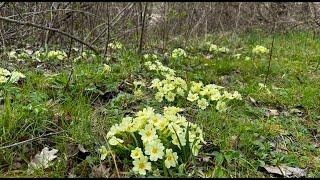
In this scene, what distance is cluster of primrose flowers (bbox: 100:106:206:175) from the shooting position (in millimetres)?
2281

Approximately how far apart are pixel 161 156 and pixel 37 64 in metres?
3.01

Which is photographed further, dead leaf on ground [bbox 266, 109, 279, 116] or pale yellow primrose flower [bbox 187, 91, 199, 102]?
dead leaf on ground [bbox 266, 109, 279, 116]

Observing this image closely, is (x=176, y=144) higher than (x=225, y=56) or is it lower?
higher

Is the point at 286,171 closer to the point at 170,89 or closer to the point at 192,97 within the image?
the point at 192,97

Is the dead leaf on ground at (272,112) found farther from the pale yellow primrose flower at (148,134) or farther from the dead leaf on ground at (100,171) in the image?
the dead leaf on ground at (100,171)

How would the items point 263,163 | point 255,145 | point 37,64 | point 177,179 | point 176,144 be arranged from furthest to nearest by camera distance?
point 37,64 → point 255,145 → point 263,163 → point 176,144 → point 177,179

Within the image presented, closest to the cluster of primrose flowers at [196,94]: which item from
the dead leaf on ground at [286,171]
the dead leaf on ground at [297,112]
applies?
the dead leaf on ground at [297,112]

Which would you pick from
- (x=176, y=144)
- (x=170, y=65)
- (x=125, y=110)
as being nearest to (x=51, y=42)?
(x=170, y=65)

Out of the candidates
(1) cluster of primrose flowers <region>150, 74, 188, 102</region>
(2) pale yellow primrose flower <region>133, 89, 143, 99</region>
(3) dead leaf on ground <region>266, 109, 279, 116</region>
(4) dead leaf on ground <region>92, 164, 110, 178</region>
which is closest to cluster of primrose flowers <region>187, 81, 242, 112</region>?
(1) cluster of primrose flowers <region>150, 74, 188, 102</region>

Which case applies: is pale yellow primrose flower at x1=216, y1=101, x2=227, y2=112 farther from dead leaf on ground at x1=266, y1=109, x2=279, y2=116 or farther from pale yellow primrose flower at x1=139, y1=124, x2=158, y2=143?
pale yellow primrose flower at x1=139, y1=124, x2=158, y2=143

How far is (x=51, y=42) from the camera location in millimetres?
6613

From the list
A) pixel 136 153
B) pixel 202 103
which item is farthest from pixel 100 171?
pixel 202 103

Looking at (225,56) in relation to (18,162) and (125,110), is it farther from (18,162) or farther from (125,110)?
(18,162)

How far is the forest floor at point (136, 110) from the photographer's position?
8.15 ft
